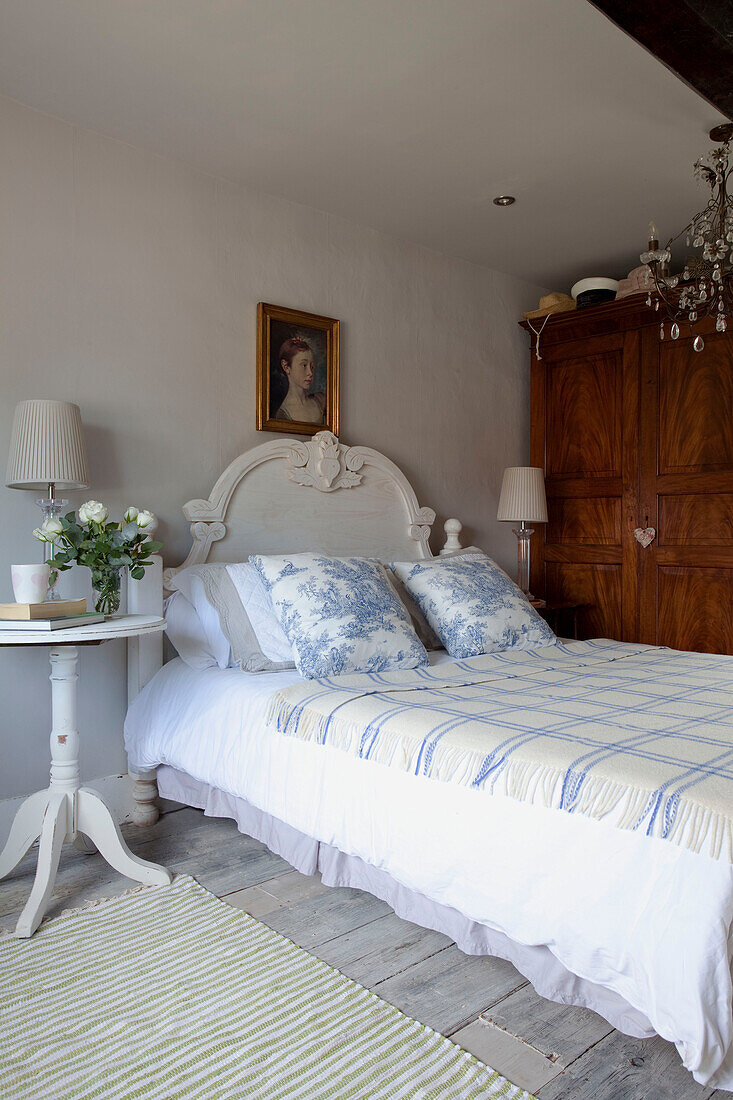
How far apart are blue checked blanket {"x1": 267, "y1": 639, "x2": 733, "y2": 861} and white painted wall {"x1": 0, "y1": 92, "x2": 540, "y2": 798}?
3.31 feet

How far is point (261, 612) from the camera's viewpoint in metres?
2.58

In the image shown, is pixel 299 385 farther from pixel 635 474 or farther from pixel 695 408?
pixel 695 408

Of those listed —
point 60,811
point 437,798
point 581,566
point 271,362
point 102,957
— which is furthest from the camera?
point 581,566

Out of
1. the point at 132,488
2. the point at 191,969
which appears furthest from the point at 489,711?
the point at 132,488

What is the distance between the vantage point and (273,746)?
207cm

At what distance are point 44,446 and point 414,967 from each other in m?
1.75

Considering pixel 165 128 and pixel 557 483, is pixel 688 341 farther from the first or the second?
pixel 165 128

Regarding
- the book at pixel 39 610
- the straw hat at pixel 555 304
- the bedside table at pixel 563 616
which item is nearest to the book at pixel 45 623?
the book at pixel 39 610

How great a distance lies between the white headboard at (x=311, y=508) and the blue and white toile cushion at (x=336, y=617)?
343 millimetres

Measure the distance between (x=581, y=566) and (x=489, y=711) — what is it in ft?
7.47

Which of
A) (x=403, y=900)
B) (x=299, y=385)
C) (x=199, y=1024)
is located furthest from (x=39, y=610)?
(x=299, y=385)

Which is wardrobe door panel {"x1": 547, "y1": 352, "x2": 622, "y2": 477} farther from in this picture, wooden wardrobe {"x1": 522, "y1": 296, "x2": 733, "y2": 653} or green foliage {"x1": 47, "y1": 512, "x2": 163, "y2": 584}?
green foliage {"x1": 47, "y1": 512, "x2": 163, "y2": 584}

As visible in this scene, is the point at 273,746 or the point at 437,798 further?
the point at 273,746

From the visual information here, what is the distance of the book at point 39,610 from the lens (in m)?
1.99
